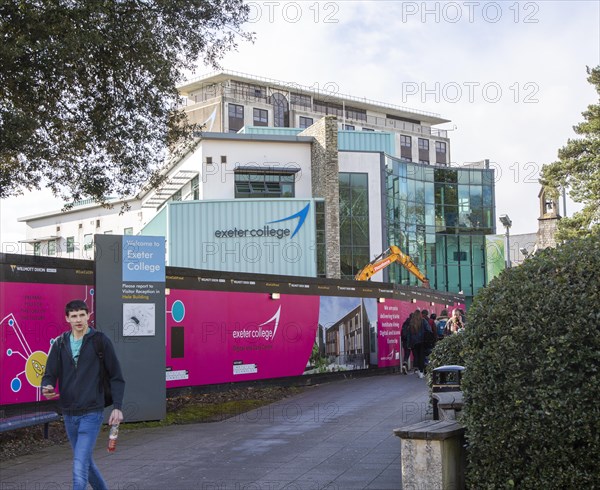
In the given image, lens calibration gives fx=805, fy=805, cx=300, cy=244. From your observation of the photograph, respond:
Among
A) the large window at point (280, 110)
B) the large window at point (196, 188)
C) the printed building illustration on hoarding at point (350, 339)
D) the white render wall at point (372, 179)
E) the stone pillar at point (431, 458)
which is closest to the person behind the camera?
the stone pillar at point (431, 458)

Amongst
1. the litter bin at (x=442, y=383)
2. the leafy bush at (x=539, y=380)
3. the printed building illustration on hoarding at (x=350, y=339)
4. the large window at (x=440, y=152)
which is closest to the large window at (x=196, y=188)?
the printed building illustration on hoarding at (x=350, y=339)

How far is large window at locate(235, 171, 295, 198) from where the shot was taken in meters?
51.1

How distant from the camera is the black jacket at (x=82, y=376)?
21.4 ft

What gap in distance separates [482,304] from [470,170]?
5815 cm

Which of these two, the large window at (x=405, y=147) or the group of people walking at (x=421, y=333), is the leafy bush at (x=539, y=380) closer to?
the group of people walking at (x=421, y=333)

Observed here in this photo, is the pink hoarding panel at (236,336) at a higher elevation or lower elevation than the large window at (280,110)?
lower

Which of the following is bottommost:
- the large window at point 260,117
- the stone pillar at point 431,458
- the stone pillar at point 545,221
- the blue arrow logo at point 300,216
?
the stone pillar at point 431,458

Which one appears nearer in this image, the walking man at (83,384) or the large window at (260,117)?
the walking man at (83,384)

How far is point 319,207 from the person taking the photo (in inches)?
1948

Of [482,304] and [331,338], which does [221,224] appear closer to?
[331,338]

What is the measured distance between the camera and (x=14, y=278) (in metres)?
11.1

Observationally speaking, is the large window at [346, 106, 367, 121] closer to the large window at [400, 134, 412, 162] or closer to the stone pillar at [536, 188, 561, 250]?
the large window at [400, 134, 412, 162]

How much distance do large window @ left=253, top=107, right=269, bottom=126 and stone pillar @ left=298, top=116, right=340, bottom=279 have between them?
45798 mm

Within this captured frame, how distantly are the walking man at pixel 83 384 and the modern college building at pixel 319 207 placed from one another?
28.5 metres
